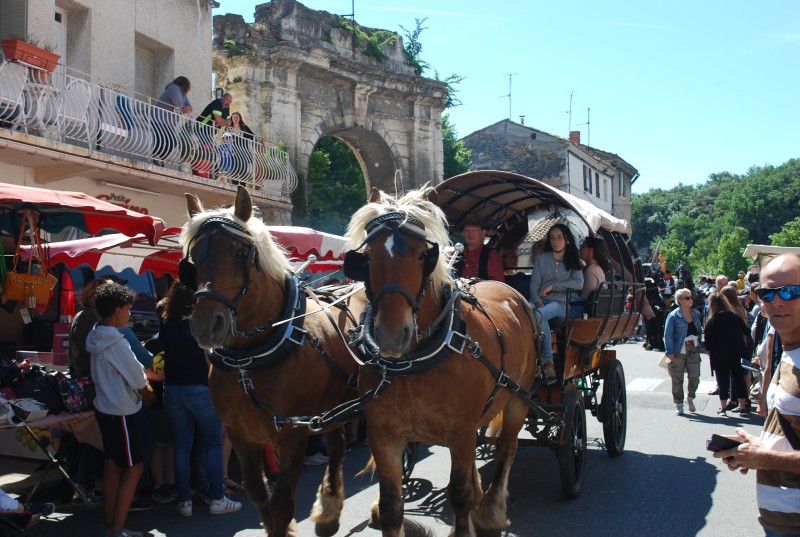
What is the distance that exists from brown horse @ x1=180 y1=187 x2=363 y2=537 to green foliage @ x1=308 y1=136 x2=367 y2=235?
979 inches

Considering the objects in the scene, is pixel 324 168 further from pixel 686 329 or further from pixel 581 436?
pixel 581 436

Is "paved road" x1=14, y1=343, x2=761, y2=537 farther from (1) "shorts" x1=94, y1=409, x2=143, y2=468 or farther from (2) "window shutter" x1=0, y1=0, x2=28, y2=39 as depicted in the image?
(2) "window shutter" x1=0, y1=0, x2=28, y2=39

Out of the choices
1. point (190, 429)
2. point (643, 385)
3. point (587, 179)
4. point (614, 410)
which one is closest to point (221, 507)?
point (190, 429)

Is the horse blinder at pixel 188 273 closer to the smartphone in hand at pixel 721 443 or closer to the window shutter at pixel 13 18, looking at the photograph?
the smartphone in hand at pixel 721 443

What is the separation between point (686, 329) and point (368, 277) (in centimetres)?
845

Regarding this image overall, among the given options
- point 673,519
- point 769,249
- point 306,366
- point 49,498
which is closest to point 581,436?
point 673,519

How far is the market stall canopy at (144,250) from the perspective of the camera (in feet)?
Result: 24.6

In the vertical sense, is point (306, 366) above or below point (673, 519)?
above

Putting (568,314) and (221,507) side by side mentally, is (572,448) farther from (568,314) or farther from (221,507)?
(221,507)

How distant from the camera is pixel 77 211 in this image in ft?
19.9

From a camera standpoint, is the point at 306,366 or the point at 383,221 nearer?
the point at 383,221

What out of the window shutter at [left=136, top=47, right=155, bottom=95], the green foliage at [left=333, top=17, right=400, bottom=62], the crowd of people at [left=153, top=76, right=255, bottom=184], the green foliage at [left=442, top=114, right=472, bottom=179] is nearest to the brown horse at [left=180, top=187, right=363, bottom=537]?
the crowd of people at [left=153, top=76, right=255, bottom=184]

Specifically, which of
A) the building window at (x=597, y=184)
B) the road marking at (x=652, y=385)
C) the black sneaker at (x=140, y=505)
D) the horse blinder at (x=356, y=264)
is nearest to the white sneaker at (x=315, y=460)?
the black sneaker at (x=140, y=505)

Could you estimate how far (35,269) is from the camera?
7.47 metres
